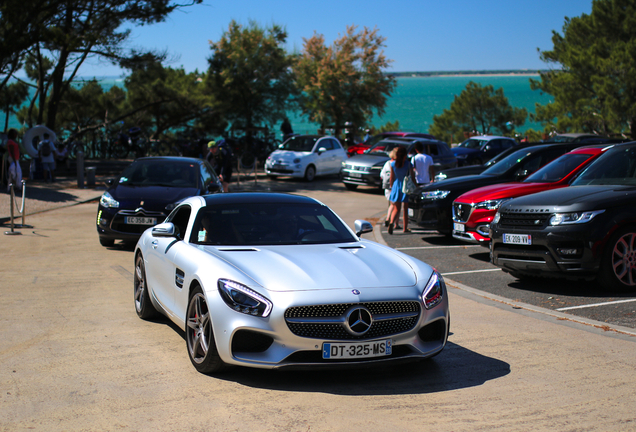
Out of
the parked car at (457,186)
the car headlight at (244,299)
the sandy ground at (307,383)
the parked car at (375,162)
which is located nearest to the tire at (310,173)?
the parked car at (375,162)

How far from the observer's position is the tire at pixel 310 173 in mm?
26970

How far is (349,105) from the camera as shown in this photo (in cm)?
4344

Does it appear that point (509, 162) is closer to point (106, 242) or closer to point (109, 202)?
point (109, 202)

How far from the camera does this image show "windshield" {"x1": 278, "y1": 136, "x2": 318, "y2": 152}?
27.5 meters

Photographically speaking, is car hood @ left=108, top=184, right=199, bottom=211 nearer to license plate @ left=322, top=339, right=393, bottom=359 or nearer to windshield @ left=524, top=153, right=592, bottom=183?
windshield @ left=524, top=153, right=592, bottom=183

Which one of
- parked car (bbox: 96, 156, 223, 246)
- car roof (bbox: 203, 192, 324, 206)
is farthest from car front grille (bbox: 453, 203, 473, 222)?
car roof (bbox: 203, 192, 324, 206)

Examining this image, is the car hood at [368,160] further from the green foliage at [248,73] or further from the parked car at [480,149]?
the green foliage at [248,73]

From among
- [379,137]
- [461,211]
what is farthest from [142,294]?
[379,137]

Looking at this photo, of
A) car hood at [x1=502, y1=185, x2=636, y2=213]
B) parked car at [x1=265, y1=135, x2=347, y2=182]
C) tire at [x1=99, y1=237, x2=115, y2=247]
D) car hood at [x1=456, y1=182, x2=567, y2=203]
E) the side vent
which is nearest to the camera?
the side vent

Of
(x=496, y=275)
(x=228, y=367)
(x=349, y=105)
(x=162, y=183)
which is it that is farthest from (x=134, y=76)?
(x=228, y=367)

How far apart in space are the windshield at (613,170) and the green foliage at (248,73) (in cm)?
2636

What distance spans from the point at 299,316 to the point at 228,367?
2.52 ft

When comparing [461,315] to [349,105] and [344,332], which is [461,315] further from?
[349,105]

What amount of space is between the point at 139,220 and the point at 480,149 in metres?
22.7
